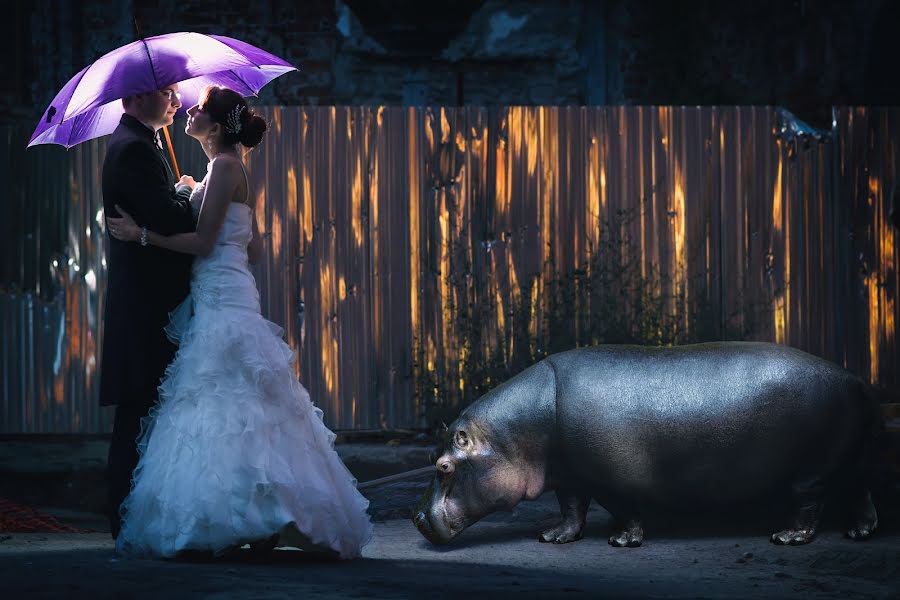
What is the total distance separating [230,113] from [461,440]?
176 cm

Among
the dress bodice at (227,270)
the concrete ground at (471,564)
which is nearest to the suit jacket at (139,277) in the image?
the dress bodice at (227,270)

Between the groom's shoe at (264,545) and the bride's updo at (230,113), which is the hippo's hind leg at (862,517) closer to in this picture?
the groom's shoe at (264,545)

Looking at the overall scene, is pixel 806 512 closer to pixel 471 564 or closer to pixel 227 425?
pixel 471 564

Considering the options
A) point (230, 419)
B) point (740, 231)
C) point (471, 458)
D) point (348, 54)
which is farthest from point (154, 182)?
point (348, 54)

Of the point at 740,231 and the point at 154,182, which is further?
the point at 740,231

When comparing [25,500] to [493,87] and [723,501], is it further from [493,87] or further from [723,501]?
[493,87]

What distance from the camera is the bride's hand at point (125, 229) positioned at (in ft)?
14.3

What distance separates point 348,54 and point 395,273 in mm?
4901

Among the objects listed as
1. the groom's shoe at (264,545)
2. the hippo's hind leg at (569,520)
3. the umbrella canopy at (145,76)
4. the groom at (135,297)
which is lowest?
the hippo's hind leg at (569,520)

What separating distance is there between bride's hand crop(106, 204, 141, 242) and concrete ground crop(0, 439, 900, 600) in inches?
45.9

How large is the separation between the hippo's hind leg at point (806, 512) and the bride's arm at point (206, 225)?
2.67 m

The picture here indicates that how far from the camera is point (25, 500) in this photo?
647 centimetres

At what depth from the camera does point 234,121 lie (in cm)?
442

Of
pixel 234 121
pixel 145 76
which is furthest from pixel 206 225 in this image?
pixel 145 76
